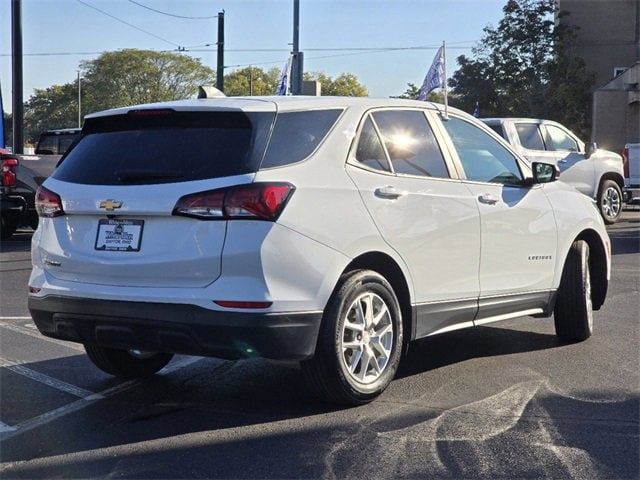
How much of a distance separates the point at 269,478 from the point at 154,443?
808 millimetres

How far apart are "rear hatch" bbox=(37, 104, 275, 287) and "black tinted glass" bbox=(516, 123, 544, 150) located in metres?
11.1

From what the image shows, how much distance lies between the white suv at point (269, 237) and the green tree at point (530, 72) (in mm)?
31964

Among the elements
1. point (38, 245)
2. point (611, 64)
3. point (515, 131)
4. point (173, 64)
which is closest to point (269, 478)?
point (38, 245)

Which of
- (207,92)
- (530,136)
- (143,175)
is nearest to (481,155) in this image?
(207,92)

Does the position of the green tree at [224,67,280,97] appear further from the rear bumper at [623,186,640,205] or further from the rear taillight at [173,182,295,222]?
the rear taillight at [173,182,295,222]

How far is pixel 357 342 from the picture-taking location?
4.79 m

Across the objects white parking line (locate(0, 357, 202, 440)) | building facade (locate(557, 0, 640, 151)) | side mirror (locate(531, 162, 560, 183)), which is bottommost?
white parking line (locate(0, 357, 202, 440))

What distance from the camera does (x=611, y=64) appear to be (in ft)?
126

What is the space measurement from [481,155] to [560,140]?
10.1 meters

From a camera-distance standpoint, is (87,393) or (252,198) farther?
(87,393)

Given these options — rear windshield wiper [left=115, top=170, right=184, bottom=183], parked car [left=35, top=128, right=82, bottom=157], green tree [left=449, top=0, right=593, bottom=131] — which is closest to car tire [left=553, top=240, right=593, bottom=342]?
rear windshield wiper [left=115, top=170, right=184, bottom=183]

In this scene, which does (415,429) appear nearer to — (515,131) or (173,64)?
(515,131)

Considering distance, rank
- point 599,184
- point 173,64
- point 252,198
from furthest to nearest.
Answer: point 173,64
point 599,184
point 252,198

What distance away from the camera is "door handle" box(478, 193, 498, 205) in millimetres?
5648
